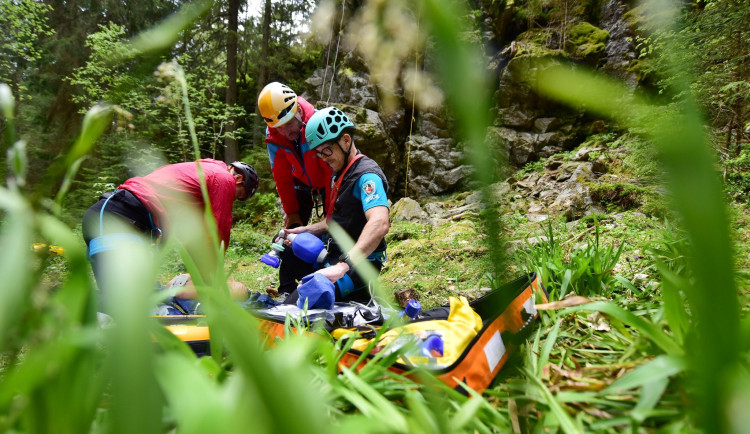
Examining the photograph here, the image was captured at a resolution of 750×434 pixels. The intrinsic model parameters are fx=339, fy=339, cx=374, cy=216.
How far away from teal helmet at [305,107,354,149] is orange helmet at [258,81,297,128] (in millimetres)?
754

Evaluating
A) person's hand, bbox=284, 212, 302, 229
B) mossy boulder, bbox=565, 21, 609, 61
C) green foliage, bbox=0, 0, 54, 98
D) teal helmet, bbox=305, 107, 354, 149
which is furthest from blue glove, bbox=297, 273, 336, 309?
mossy boulder, bbox=565, 21, 609, 61

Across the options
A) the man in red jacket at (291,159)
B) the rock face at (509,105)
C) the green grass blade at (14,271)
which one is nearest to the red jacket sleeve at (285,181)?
the man in red jacket at (291,159)

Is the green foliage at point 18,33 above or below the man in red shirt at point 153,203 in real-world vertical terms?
above

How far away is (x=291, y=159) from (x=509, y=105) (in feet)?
35.7

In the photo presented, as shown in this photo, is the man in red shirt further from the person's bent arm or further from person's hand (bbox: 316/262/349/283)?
the person's bent arm

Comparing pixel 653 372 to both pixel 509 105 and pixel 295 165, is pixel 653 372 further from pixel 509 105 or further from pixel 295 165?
pixel 509 105

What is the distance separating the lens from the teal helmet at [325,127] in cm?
296

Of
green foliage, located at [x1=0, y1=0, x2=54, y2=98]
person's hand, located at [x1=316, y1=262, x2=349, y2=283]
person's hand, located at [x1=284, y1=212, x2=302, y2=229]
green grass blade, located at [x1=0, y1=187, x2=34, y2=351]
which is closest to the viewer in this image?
green grass blade, located at [x1=0, y1=187, x2=34, y2=351]

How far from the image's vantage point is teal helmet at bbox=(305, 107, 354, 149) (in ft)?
9.71

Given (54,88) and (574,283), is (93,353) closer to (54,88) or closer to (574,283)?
(574,283)

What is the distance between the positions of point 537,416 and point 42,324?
30.8 inches

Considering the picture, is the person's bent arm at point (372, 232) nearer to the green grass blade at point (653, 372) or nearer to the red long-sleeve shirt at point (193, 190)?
the red long-sleeve shirt at point (193, 190)

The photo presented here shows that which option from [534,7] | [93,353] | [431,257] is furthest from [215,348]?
[431,257]

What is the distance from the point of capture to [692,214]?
0.60 feet
